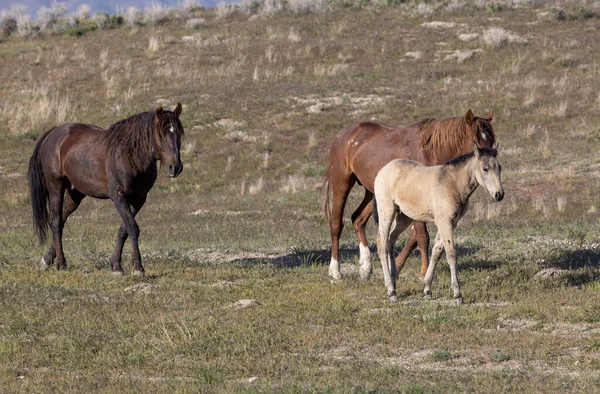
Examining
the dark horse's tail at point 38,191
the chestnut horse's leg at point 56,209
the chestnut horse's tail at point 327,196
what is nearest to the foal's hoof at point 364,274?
the chestnut horse's tail at point 327,196

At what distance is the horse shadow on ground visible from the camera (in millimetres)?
12367

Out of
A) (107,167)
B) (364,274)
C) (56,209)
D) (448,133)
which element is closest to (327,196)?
(364,274)

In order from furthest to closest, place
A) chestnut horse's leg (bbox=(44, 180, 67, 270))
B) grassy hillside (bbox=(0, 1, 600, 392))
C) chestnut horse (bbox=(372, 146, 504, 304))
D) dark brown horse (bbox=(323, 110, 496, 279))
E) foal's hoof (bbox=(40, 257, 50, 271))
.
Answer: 1. chestnut horse's leg (bbox=(44, 180, 67, 270))
2. foal's hoof (bbox=(40, 257, 50, 271))
3. dark brown horse (bbox=(323, 110, 496, 279))
4. chestnut horse (bbox=(372, 146, 504, 304))
5. grassy hillside (bbox=(0, 1, 600, 392))

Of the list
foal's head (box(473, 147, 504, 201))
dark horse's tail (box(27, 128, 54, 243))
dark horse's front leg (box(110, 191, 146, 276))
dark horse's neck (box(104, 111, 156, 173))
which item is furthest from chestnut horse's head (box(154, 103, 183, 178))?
foal's head (box(473, 147, 504, 201))

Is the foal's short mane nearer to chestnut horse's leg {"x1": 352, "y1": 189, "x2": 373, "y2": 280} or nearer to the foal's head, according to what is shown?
the foal's head

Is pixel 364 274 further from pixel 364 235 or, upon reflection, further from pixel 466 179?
pixel 466 179

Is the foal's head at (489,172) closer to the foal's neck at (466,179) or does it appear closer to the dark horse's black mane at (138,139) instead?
the foal's neck at (466,179)

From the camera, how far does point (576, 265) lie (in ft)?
45.2

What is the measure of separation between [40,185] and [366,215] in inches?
195

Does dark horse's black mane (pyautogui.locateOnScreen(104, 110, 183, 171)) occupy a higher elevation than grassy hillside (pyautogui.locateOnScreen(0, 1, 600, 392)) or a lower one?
higher

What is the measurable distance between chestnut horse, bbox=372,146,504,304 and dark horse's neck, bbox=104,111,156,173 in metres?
3.58

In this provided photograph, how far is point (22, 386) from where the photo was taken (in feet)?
26.4

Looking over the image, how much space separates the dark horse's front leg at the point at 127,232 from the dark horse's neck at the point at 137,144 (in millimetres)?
499

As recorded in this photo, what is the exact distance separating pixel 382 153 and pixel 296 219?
790 cm
